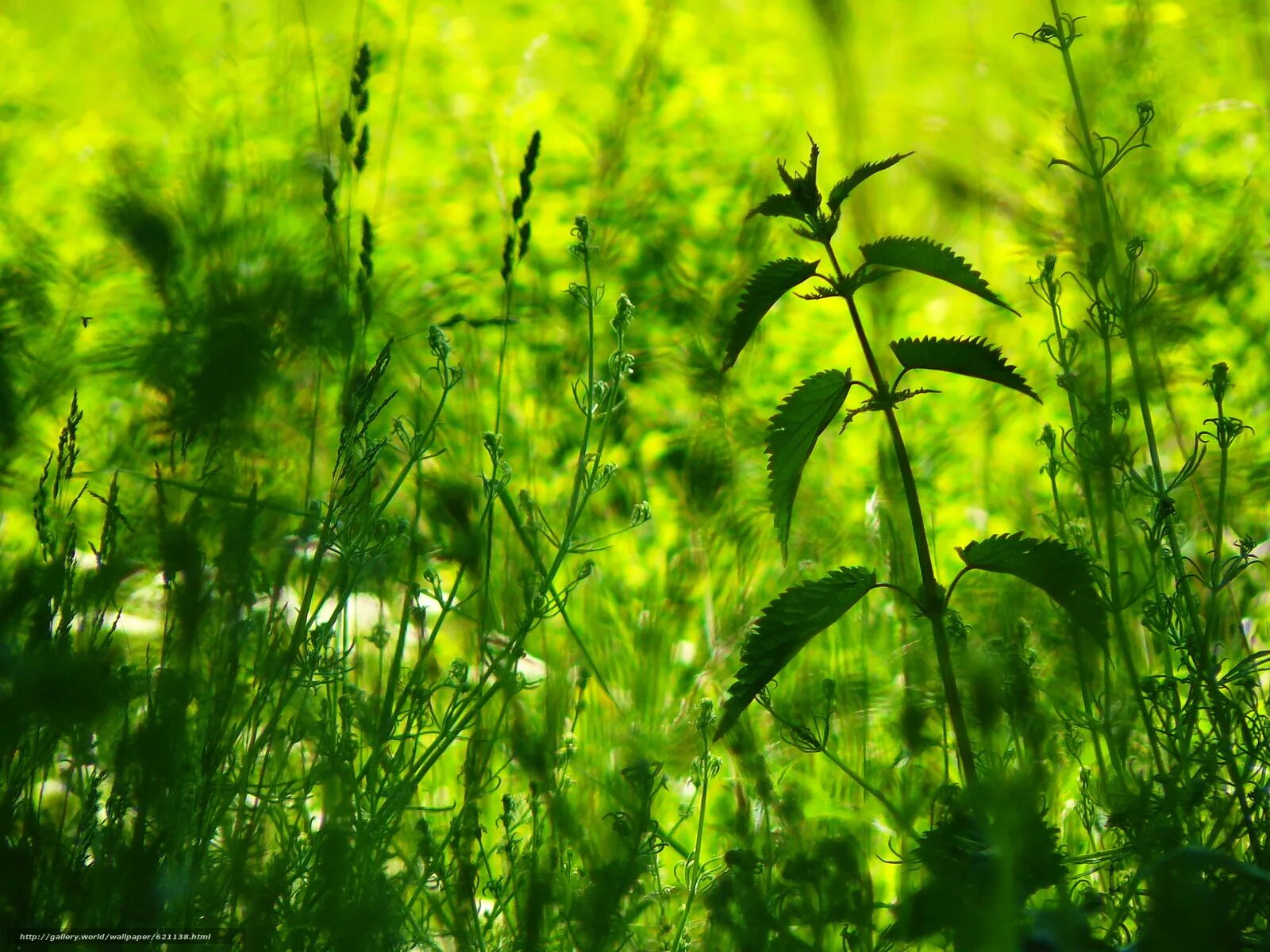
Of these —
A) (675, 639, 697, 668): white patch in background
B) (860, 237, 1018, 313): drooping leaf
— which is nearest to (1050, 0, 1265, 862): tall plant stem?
(860, 237, 1018, 313): drooping leaf

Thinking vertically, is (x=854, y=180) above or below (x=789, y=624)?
above

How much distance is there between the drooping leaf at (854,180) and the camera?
35.5 inches

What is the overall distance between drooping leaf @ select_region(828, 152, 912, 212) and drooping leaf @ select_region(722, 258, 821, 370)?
0.17 ft

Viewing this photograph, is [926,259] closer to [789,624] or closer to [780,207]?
[780,207]

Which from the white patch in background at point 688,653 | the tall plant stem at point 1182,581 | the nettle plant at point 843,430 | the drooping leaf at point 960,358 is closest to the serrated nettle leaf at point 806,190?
the nettle plant at point 843,430

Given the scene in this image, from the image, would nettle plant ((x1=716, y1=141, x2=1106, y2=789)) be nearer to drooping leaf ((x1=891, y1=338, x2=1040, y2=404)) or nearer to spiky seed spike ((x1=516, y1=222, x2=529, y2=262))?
drooping leaf ((x1=891, y1=338, x2=1040, y2=404))

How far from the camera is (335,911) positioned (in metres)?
0.75

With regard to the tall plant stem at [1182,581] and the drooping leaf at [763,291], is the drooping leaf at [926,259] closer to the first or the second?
the drooping leaf at [763,291]

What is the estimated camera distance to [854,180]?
0.90 metres

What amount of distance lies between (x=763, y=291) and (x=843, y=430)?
13 cm

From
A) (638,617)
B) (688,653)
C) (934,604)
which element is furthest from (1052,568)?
(688,653)

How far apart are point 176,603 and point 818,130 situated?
327 centimetres

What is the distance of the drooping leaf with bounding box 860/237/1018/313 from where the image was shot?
0.93m

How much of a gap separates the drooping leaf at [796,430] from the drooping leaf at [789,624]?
5cm
